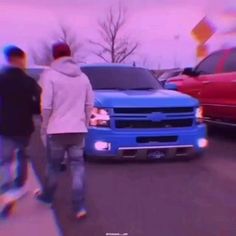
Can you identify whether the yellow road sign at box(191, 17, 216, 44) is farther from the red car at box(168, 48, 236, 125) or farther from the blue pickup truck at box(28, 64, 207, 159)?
the blue pickup truck at box(28, 64, 207, 159)

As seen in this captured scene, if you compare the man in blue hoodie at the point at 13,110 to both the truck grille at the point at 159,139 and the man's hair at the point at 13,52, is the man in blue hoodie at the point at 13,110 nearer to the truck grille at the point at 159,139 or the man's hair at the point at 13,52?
the man's hair at the point at 13,52

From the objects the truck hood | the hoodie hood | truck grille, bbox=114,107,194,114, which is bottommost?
truck grille, bbox=114,107,194,114

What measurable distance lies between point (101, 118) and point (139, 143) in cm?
64

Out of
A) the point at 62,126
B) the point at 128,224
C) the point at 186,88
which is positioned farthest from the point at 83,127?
the point at 186,88

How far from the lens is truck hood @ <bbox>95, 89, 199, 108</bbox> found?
24.7 ft

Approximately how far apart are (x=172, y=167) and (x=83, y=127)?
2.74 m

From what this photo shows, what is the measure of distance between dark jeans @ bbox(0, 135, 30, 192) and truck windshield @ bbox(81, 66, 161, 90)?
313cm

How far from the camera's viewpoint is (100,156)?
25.0 feet

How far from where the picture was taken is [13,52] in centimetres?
546

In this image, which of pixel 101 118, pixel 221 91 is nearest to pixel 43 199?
pixel 101 118

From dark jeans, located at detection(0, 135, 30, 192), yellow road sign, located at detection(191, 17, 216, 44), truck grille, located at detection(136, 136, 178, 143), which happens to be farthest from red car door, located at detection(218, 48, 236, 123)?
dark jeans, located at detection(0, 135, 30, 192)

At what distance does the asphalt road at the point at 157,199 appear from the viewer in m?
4.90

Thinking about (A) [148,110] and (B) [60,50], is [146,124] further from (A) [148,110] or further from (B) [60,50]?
(B) [60,50]

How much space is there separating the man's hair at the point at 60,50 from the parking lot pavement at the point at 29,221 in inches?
61.7
